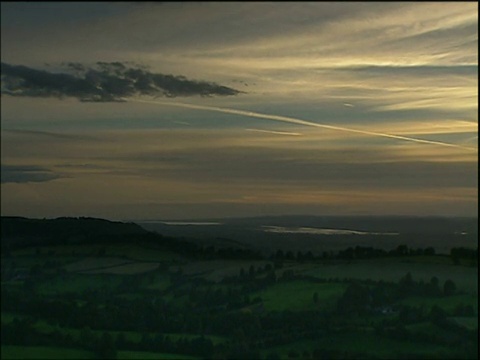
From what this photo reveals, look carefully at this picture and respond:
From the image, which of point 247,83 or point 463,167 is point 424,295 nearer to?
point 463,167

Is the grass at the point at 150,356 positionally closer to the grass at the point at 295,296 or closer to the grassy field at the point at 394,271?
the grass at the point at 295,296

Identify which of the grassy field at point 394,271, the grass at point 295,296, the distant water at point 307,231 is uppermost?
the distant water at point 307,231

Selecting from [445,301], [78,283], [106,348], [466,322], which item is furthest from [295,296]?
[78,283]

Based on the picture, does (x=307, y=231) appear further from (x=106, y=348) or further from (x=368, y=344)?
(x=106, y=348)

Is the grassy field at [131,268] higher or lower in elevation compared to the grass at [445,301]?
higher

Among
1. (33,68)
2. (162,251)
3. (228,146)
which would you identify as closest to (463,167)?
(228,146)

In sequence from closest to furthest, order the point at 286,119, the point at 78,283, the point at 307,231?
the point at 286,119 → the point at 307,231 → the point at 78,283

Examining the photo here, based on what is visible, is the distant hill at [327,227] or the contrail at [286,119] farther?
the distant hill at [327,227]

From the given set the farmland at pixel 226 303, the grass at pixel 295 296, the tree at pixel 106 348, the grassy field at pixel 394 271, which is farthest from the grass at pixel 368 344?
the tree at pixel 106 348
